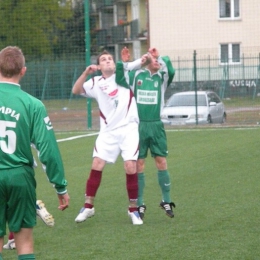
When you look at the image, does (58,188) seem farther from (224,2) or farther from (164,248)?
(224,2)

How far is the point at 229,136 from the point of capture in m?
17.7

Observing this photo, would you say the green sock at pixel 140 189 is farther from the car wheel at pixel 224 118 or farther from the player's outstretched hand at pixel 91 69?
the car wheel at pixel 224 118

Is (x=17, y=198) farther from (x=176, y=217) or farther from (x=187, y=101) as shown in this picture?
(x=187, y=101)

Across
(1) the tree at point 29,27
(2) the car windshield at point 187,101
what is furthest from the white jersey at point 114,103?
(1) the tree at point 29,27

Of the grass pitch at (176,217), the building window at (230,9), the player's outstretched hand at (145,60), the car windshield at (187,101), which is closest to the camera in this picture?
the grass pitch at (176,217)

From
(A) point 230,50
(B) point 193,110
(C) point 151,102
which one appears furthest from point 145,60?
(A) point 230,50

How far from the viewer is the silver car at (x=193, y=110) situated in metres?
21.7

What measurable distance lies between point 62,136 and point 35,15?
665cm

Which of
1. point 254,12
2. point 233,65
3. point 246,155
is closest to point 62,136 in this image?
point 246,155

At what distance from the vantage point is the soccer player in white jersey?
27.3 feet

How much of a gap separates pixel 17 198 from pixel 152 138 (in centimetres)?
365

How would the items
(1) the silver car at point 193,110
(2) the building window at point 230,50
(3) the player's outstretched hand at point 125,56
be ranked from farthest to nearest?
(2) the building window at point 230,50 < (1) the silver car at point 193,110 < (3) the player's outstretched hand at point 125,56

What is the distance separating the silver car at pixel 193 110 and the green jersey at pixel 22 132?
1645 cm

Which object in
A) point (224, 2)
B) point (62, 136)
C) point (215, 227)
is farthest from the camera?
point (224, 2)
